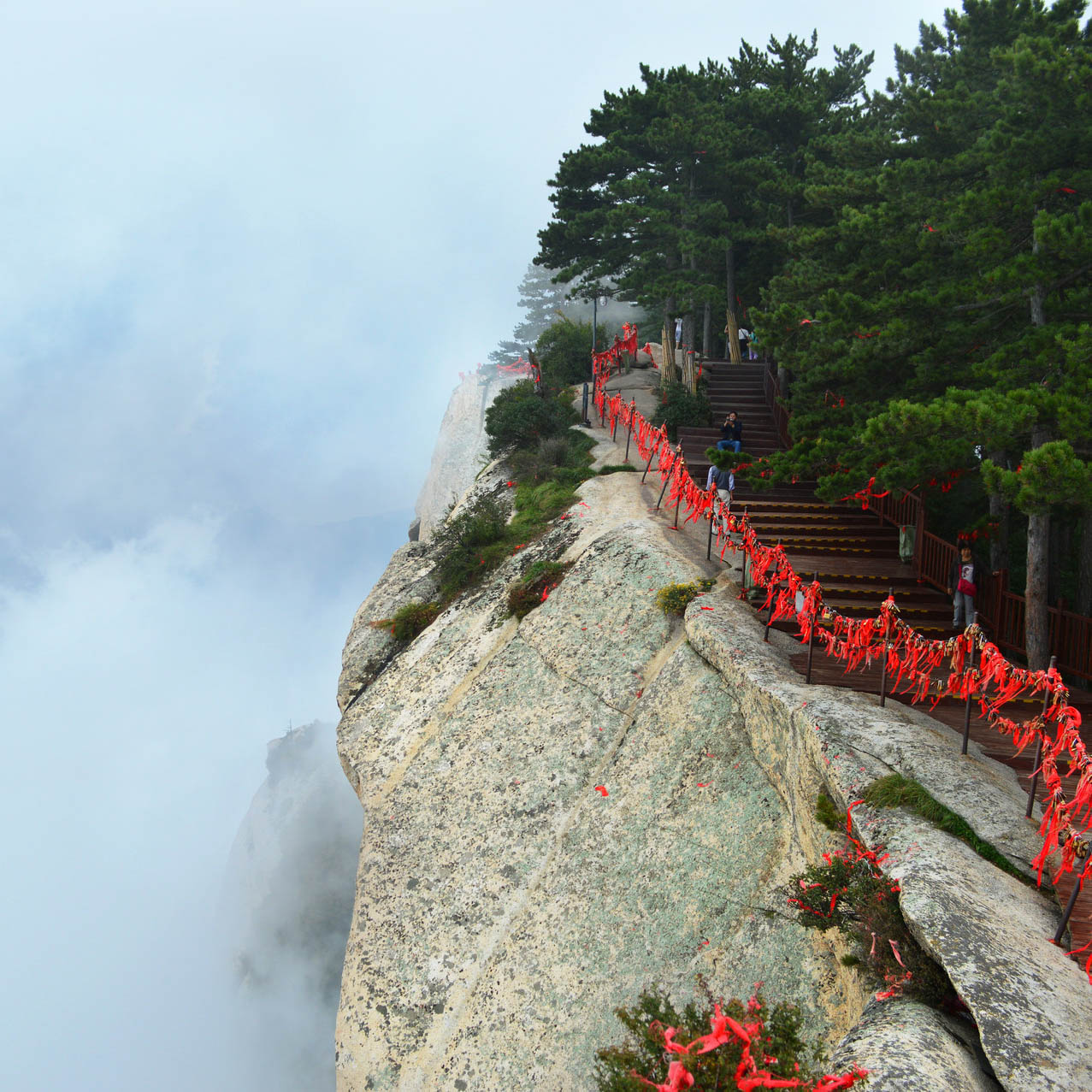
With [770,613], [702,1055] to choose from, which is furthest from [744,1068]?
[770,613]

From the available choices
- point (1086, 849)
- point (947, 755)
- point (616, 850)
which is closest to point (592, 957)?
point (616, 850)

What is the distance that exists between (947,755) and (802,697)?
1.84 metres

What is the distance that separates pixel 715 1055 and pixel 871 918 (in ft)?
7.25

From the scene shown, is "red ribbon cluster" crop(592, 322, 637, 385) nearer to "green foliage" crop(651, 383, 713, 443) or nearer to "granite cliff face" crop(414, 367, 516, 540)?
"green foliage" crop(651, 383, 713, 443)

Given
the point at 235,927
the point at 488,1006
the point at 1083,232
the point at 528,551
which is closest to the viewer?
the point at 488,1006

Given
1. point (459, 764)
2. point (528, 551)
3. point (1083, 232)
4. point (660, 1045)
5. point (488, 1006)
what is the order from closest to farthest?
point (660, 1045) → point (488, 1006) → point (1083, 232) → point (459, 764) → point (528, 551)

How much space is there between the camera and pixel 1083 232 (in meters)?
12.1

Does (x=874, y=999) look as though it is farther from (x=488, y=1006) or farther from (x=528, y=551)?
(x=528, y=551)

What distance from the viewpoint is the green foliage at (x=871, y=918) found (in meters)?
6.51

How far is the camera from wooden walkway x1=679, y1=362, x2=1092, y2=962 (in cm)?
1021

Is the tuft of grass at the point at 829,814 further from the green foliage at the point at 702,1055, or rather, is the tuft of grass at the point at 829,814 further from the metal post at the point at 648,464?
the metal post at the point at 648,464

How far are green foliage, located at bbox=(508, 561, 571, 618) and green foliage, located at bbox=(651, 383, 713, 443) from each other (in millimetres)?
11554

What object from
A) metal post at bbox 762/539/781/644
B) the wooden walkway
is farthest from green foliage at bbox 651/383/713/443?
metal post at bbox 762/539/781/644

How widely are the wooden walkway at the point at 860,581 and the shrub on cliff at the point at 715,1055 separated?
271cm
